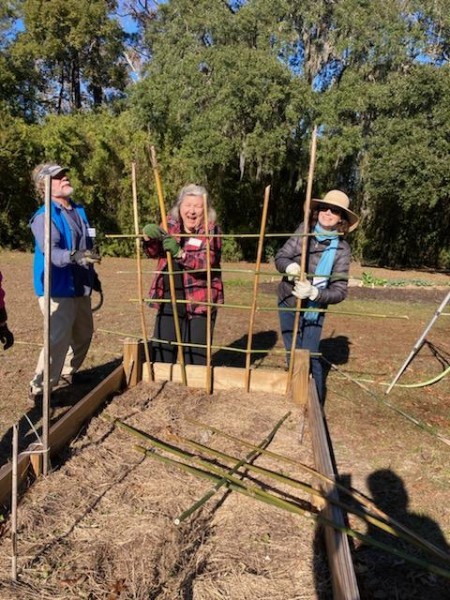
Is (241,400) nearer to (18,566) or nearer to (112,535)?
(112,535)

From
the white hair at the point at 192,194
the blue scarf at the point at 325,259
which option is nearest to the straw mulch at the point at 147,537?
the blue scarf at the point at 325,259

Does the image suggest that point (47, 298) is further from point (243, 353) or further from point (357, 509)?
point (243, 353)

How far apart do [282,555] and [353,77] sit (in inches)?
567

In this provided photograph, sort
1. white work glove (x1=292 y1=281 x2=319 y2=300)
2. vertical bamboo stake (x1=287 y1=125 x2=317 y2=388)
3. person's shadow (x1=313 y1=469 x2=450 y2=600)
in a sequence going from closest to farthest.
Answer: person's shadow (x1=313 y1=469 x2=450 y2=600) → vertical bamboo stake (x1=287 y1=125 x2=317 y2=388) → white work glove (x1=292 y1=281 x2=319 y2=300)

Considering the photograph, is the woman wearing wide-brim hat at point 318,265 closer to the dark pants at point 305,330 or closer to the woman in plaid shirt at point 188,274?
the dark pants at point 305,330

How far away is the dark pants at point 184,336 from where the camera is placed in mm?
3422

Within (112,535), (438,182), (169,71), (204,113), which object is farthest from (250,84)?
(112,535)

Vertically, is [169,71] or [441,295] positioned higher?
[169,71]

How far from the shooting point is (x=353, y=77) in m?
13.7

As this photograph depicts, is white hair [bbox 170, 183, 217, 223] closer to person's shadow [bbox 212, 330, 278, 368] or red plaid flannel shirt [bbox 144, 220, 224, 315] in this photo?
red plaid flannel shirt [bbox 144, 220, 224, 315]

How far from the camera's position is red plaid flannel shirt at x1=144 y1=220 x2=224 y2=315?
330 cm

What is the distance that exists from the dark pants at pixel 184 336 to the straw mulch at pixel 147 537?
0.88m

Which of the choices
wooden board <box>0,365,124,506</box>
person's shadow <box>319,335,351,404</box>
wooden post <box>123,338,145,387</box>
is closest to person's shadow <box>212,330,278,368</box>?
person's shadow <box>319,335,351,404</box>

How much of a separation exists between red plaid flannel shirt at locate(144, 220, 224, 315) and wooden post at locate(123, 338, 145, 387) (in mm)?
381
